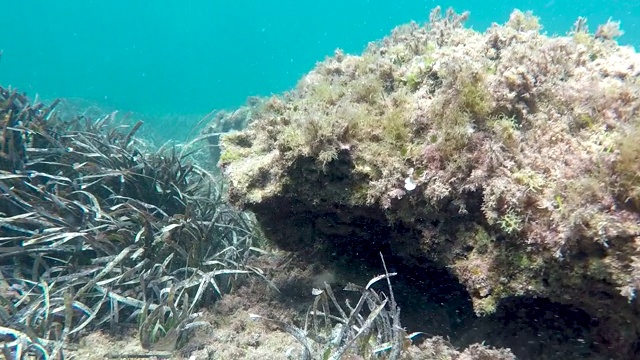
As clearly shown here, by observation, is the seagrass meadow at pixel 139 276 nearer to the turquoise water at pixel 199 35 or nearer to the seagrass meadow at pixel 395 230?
the seagrass meadow at pixel 395 230

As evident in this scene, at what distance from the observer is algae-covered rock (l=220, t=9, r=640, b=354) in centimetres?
240

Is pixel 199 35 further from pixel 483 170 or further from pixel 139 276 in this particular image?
pixel 483 170

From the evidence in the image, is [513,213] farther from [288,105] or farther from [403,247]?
[288,105]

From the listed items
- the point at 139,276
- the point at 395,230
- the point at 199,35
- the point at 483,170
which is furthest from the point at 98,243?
the point at 199,35

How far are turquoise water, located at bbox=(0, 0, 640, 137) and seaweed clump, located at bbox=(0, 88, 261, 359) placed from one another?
4535 cm

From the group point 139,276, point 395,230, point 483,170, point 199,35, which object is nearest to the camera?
point 483,170

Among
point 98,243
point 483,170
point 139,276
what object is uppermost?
point 483,170

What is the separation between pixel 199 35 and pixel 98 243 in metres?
142

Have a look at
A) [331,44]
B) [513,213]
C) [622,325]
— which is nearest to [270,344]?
[513,213]

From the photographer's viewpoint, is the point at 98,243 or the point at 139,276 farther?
the point at 98,243

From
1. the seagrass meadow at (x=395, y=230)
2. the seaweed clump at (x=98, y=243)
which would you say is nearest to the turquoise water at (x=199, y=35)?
Result: the seaweed clump at (x=98, y=243)

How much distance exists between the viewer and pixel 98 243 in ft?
14.0

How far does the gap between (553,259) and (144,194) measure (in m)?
4.99

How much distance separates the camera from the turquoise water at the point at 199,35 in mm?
61594
